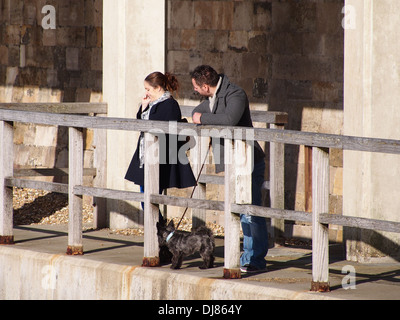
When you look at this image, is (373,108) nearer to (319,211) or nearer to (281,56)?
(319,211)

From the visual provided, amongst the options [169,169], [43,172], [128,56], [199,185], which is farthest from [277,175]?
[43,172]

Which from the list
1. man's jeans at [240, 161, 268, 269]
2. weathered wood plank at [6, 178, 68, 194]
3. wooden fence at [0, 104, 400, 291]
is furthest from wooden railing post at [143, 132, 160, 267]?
weathered wood plank at [6, 178, 68, 194]

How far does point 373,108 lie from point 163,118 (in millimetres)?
1617

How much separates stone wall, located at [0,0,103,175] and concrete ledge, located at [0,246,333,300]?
4955 mm

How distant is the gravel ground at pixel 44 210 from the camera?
1171 cm

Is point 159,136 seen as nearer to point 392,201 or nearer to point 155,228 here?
point 155,228

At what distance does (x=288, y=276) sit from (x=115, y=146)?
334 centimetres

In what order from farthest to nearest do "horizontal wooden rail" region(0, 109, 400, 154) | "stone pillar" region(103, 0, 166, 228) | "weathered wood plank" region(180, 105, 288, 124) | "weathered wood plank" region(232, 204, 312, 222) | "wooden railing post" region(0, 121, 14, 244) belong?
1. "stone pillar" region(103, 0, 166, 228)
2. "weathered wood plank" region(180, 105, 288, 124)
3. "wooden railing post" region(0, 121, 14, 244)
4. "weathered wood plank" region(232, 204, 312, 222)
5. "horizontal wooden rail" region(0, 109, 400, 154)

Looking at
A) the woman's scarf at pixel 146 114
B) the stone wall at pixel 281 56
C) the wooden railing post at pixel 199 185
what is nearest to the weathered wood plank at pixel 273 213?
the woman's scarf at pixel 146 114

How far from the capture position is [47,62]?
548 inches

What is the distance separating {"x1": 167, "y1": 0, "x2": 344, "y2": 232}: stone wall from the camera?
11352mm

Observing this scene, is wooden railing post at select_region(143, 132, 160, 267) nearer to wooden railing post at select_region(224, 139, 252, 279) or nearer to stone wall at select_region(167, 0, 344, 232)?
wooden railing post at select_region(224, 139, 252, 279)

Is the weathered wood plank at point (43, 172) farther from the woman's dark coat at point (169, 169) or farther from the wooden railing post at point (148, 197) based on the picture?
the wooden railing post at point (148, 197)

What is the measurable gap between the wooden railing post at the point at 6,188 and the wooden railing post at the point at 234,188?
7.78 feet
